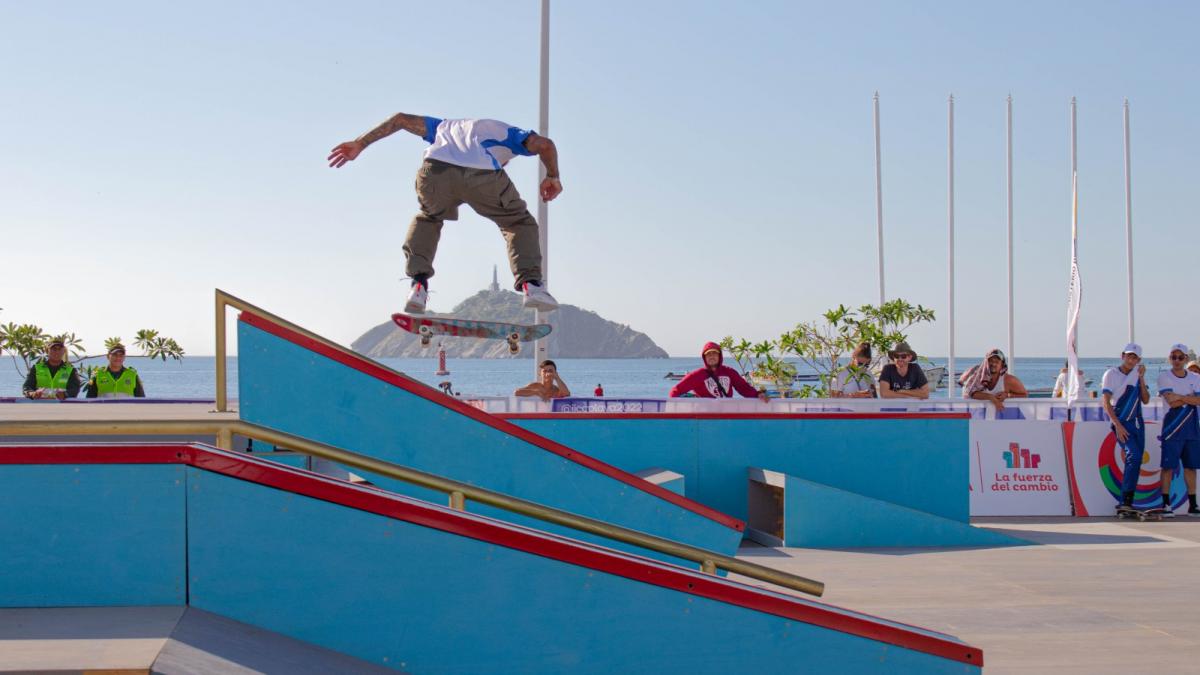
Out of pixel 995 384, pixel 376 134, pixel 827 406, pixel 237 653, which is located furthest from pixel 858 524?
pixel 237 653

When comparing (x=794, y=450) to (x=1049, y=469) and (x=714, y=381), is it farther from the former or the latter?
(x=1049, y=469)

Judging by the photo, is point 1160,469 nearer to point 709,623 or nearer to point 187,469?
point 709,623

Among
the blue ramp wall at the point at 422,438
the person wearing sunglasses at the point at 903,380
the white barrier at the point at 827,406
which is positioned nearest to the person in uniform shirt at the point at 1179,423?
the white barrier at the point at 827,406

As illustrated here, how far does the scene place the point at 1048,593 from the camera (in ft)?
25.8

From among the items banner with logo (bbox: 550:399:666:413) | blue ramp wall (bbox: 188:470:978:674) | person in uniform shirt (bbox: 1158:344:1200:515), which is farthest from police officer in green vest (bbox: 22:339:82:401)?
person in uniform shirt (bbox: 1158:344:1200:515)

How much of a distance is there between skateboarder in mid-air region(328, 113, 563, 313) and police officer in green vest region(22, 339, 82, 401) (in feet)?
21.0

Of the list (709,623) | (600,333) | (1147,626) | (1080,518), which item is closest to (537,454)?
(709,623)

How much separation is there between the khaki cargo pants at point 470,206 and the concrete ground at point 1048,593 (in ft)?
10.5

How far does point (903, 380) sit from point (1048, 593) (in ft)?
17.4

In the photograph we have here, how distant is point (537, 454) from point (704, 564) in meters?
2.30

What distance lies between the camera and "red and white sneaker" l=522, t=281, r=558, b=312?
748 centimetres

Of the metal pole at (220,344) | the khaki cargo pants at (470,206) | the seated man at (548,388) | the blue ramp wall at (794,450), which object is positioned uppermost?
the khaki cargo pants at (470,206)

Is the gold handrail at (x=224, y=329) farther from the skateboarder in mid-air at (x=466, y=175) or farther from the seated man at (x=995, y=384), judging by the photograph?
the seated man at (x=995, y=384)

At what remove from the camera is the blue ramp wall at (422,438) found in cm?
600
